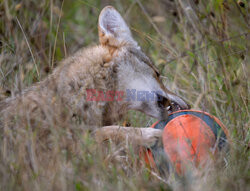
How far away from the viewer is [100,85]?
320cm

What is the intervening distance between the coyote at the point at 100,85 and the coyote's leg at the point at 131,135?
0.49 ft

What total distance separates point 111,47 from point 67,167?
1.48 meters

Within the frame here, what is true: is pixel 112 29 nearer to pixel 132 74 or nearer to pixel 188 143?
pixel 132 74

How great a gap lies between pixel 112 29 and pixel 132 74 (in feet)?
1.83

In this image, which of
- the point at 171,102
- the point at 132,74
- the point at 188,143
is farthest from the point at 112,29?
the point at 188,143

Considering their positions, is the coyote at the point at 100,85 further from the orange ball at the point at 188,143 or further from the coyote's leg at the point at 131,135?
the orange ball at the point at 188,143

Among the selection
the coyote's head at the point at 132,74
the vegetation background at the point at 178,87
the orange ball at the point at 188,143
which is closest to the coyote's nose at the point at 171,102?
the coyote's head at the point at 132,74

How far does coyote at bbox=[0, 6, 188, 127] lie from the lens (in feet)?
9.67

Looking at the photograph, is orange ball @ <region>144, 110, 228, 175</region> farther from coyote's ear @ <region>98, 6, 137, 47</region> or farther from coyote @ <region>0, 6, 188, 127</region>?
coyote's ear @ <region>98, 6, 137, 47</region>

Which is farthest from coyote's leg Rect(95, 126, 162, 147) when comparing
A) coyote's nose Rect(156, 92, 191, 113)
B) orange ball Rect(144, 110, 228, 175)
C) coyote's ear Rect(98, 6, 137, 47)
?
coyote's ear Rect(98, 6, 137, 47)

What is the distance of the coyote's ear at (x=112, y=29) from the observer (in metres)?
3.49

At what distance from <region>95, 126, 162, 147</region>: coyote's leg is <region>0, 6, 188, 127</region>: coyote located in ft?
0.49

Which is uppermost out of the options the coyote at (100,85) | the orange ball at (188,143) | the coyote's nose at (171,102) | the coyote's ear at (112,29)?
the coyote's ear at (112,29)

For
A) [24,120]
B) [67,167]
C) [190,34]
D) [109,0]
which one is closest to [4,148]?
[24,120]
